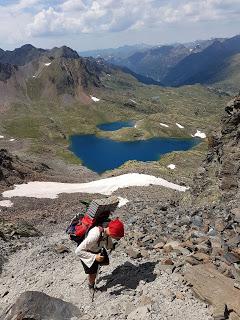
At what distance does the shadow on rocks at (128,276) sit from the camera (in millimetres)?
16328

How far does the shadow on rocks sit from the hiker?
36.9 inches

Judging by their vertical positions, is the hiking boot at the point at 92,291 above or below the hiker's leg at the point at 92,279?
below

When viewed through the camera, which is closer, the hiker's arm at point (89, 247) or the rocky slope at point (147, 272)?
the rocky slope at point (147, 272)

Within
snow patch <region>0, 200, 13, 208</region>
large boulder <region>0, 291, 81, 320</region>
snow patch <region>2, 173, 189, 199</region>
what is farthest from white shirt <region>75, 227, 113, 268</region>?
snow patch <region>2, 173, 189, 199</region>

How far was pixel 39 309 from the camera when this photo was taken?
1504 centimetres

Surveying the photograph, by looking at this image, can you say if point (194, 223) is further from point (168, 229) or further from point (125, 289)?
point (125, 289)

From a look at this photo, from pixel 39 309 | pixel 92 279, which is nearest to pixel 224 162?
pixel 92 279

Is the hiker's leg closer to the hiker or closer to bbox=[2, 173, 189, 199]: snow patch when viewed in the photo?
the hiker

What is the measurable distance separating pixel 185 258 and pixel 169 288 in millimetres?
1668

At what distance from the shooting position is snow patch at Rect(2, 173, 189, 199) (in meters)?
64.8

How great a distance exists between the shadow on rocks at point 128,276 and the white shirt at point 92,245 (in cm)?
142

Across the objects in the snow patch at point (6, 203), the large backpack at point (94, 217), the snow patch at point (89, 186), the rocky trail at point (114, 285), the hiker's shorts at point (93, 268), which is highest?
the large backpack at point (94, 217)

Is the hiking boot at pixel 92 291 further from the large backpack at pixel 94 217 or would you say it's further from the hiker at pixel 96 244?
the large backpack at pixel 94 217

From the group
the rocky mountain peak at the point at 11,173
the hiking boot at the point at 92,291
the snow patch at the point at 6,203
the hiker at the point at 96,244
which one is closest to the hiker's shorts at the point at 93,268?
the hiker at the point at 96,244
